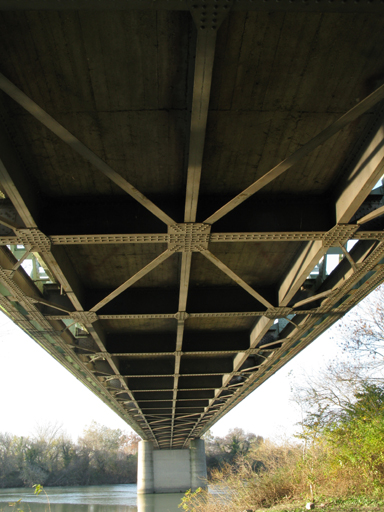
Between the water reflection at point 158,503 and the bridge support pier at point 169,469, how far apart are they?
1.52 metres

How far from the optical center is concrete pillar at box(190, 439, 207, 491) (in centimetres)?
4697

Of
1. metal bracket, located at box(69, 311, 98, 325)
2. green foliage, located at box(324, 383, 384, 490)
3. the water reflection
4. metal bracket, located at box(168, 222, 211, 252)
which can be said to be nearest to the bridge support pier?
the water reflection

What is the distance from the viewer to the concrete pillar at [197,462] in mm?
46969

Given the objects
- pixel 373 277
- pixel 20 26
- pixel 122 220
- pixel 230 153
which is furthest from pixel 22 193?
pixel 373 277

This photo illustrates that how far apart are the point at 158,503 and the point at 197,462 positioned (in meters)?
7.54

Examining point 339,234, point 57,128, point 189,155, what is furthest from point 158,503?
point 57,128

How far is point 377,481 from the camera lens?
13953 millimetres

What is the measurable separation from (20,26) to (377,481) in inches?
633

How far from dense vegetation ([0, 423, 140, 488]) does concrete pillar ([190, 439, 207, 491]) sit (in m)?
43.6

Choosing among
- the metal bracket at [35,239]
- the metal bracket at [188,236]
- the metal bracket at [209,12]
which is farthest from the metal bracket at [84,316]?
the metal bracket at [209,12]

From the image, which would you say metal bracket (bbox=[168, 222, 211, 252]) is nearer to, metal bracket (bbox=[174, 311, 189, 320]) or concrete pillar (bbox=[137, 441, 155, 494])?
metal bracket (bbox=[174, 311, 189, 320])

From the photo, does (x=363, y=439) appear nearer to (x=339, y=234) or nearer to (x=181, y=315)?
(x=181, y=315)

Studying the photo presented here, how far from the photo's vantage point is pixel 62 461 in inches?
3462

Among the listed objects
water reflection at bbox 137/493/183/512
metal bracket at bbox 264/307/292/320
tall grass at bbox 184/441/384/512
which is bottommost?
water reflection at bbox 137/493/183/512
